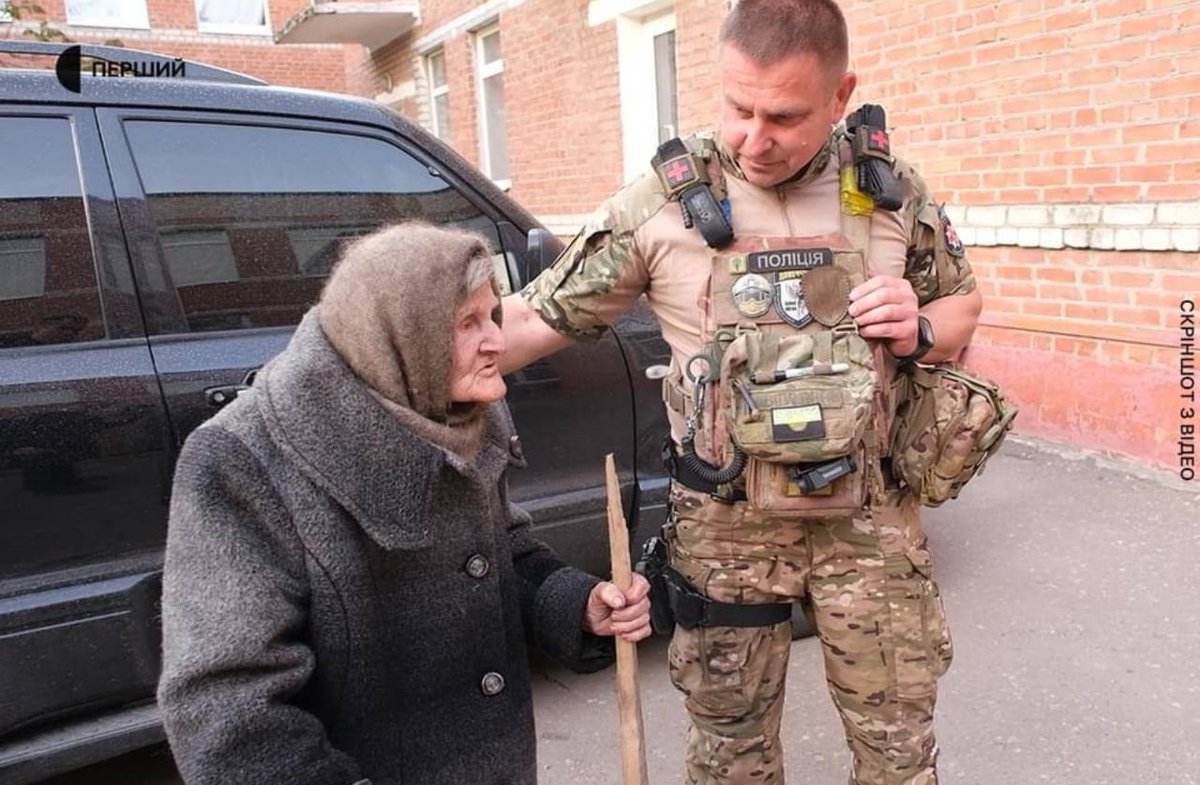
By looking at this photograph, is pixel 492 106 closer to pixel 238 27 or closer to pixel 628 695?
pixel 238 27

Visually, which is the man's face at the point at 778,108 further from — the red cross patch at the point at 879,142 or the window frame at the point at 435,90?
the window frame at the point at 435,90

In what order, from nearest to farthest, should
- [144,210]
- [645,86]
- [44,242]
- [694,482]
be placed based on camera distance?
1. [694,482]
2. [44,242]
3. [144,210]
4. [645,86]

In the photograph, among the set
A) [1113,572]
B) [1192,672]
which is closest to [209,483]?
[1192,672]

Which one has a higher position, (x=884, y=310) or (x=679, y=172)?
(x=679, y=172)

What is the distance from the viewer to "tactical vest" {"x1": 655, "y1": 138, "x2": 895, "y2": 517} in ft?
5.36

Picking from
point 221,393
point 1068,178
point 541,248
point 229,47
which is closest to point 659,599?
point 541,248

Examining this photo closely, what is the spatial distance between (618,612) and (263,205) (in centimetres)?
160

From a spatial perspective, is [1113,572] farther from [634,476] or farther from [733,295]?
[733,295]

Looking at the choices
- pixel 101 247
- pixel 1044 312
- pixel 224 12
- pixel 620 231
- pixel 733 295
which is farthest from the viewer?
pixel 224 12

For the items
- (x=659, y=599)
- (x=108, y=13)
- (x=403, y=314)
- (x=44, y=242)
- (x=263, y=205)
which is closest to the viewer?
(x=403, y=314)

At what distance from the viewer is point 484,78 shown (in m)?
10.6

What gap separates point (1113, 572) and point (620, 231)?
107 inches

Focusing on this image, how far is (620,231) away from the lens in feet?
6.02

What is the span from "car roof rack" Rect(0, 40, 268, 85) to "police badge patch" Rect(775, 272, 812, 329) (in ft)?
5.57
